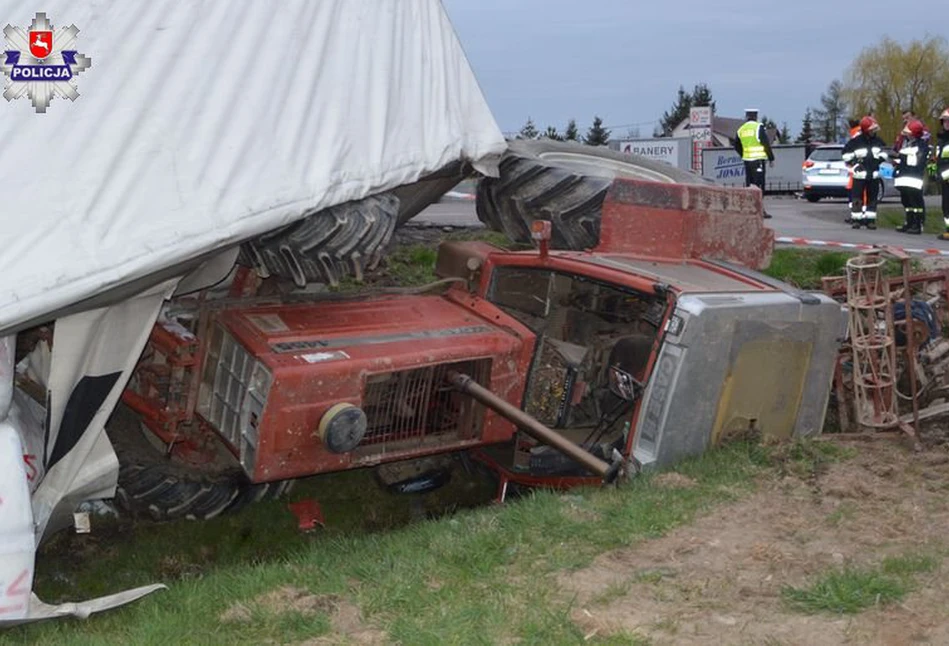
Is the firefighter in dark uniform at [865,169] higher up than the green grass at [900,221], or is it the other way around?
the firefighter in dark uniform at [865,169]

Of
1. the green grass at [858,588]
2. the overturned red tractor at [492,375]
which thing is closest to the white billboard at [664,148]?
the overturned red tractor at [492,375]

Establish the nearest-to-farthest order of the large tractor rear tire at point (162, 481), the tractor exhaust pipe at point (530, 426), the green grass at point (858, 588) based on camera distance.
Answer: the green grass at point (858, 588)
the tractor exhaust pipe at point (530, 426)
the large tractor rear tire at point (162, 481)

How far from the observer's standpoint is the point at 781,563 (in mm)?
4031

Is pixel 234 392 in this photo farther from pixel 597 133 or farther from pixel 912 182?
pixel 597 133

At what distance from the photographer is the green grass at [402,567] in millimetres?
3658

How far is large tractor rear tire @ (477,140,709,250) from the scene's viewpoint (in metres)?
5.94

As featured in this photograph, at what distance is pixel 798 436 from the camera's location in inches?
218

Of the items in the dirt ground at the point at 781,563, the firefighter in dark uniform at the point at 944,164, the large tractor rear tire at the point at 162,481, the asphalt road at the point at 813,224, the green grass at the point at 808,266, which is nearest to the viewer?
the dirt ground at the point at 781,563

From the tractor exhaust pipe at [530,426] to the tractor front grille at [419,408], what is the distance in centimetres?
11

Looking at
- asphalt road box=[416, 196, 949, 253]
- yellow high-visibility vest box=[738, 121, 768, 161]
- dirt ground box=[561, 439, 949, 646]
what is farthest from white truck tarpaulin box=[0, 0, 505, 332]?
yellow high-visibility vest box=[738, 121, 768, 161]

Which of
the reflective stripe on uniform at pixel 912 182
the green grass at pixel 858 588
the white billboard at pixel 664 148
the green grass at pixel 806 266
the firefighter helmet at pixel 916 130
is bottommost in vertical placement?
the green grass at pixel 858 588

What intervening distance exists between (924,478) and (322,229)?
2.80m

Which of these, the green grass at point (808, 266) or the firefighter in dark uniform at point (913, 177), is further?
the firefighter in dark uniform at point (913, 177)

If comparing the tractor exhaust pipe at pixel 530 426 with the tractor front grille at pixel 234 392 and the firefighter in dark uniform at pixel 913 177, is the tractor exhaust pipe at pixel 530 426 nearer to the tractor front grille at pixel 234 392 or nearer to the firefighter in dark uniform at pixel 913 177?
the tractor front grille at pixel 234 392
